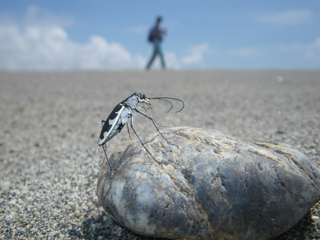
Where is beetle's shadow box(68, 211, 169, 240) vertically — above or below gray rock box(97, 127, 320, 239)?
below

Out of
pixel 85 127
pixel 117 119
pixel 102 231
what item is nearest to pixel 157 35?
pixel 85 127

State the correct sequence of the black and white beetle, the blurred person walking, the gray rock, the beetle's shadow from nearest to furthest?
the gray rock
the black and white beetle
the beetle's shadow
the blurred person walking

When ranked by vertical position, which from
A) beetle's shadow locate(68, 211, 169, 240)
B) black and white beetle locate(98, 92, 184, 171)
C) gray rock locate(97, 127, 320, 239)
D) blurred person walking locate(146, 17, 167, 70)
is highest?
blurred person walking locate(146, 17, 167, 70)

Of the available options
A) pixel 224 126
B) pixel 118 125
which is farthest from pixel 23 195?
pixel 224 126

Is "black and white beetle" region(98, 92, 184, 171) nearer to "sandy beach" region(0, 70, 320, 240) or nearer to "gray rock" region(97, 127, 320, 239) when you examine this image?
"gray rock" region(97, 127, 320, 239)

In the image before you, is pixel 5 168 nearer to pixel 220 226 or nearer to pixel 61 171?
pixel 61 171

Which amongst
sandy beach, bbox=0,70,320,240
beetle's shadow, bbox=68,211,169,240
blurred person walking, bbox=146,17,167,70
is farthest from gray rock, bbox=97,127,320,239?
blurred person walking, bbox=146,17,167,70
